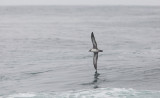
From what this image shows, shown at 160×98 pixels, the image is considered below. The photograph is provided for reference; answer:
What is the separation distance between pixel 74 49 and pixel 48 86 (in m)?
19.5

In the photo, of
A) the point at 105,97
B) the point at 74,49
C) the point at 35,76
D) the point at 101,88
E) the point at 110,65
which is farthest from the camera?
the point at 74,49

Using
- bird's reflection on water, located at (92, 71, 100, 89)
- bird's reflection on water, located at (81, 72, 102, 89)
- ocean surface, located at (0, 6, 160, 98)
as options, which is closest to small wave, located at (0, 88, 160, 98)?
ocean surface, located at (0, 6, 160, 98)

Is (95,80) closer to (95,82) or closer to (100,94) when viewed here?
(95,82)

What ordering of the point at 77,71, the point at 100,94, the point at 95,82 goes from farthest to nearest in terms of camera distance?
the point at 77,71
the point at 95,82
the point at 100,94

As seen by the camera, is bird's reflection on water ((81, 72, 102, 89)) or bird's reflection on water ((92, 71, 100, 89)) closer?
bird's reflection on water ((92, 71, 100, 89))

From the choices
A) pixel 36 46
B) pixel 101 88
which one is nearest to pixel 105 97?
pixel 101 88

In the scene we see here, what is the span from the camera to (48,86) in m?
29.2

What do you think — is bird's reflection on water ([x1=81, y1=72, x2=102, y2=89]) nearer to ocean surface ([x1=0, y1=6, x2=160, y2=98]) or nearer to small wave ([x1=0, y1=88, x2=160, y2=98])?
ocean surface ([x1=0, y1=6, x2=160, y2=98])

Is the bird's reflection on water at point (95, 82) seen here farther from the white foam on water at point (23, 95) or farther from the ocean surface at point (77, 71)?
the white foam on water at point (23, 95)

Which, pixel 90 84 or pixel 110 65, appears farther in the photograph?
pixel 110 65

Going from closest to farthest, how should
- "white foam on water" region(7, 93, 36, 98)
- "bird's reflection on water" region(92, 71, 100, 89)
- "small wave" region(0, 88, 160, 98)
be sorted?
"small wave" region(0, 88, 160, 98) < "white foam on water" region(7, 93, 36, 98) < "bird's reflection on water" region(92, 71, 100, 89)

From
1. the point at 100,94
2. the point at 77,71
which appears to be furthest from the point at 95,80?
the point at 100,94

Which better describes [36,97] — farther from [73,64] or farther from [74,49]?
[74,49]

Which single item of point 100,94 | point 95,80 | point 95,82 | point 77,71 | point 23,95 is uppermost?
point 77,71
